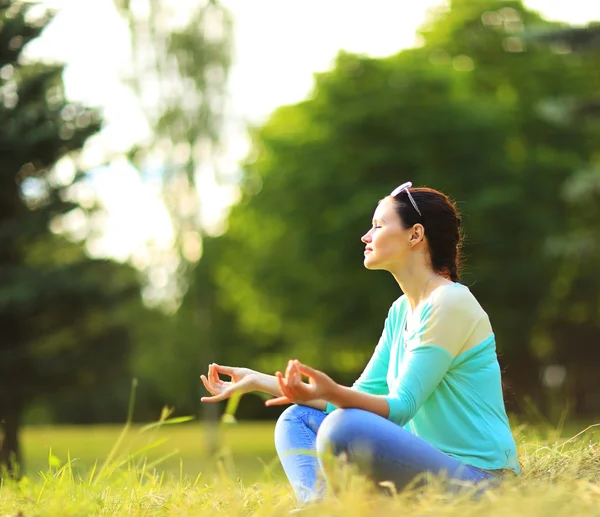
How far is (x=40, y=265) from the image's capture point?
15.0 meters

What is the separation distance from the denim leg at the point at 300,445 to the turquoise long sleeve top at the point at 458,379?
1.34 ft

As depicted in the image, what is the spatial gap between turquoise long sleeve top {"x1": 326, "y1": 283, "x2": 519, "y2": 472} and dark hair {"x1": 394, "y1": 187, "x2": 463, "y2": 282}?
212 millimetres

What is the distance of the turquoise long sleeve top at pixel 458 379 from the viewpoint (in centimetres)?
324

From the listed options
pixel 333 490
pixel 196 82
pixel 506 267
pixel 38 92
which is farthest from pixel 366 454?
pixel 196 82

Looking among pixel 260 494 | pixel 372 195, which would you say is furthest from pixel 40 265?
pixel 260 494

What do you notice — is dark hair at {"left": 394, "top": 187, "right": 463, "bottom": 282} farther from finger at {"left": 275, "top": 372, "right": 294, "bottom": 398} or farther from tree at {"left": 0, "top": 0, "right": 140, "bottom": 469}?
tree at {"left": 0, "top": 0, "right": 140, "bottom": 469}

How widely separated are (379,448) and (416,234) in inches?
34.2

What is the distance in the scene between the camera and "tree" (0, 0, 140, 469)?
13.8m

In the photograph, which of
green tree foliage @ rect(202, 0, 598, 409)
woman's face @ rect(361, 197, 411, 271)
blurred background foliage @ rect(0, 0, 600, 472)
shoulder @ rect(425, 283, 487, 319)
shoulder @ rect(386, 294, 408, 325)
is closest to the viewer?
shoulder @ rect(425, 283, 487, 319)

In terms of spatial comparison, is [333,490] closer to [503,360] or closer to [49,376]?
[49,376]

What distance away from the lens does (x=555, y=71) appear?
26.0 m

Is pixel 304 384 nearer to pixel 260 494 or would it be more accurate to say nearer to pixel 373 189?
pixel 260 494

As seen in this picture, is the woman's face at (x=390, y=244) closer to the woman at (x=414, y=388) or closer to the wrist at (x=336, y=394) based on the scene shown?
the woman at (x=414, y=388)

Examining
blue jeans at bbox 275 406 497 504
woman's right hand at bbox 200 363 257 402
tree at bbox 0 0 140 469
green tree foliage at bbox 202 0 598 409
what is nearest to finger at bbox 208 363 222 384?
woman's right hand at bbox 200 363 257 402
